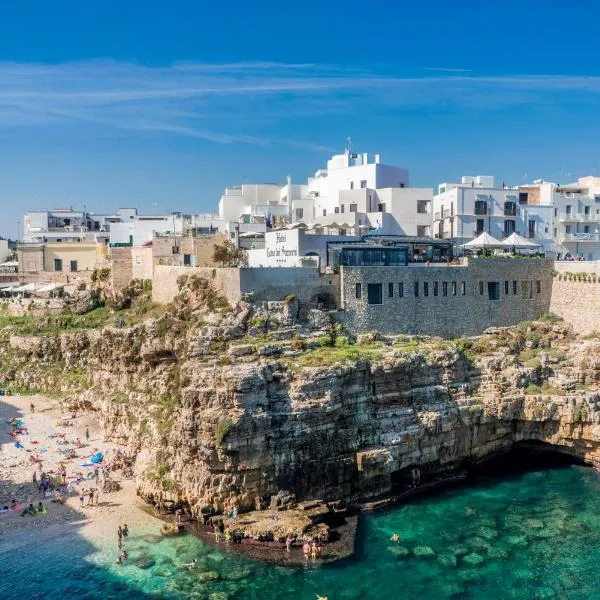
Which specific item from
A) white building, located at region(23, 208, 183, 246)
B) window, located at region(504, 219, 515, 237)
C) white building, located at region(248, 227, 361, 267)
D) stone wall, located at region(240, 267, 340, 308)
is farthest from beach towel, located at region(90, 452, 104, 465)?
window, located at region(504, 219, 515, 237)

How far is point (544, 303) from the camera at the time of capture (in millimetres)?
43781

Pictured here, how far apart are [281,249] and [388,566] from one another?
21058 mm

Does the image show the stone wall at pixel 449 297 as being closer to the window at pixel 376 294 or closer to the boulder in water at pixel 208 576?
the window at pixel 376 294

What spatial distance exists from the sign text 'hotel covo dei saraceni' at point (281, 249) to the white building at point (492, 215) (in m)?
15.0

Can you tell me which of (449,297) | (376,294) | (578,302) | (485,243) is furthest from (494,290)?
(376,294)

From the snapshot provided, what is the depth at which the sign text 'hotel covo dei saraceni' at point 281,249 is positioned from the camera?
4094 cm

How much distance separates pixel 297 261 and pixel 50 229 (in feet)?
132

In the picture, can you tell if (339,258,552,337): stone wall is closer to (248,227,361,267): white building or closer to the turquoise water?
(248,227,361,267): white building

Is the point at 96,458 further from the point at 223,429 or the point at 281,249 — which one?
the point at 281,249

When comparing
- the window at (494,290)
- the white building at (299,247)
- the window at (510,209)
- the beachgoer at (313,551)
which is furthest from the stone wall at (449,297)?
the beachgoer at (313,551)

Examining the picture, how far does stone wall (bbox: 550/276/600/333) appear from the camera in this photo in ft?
134

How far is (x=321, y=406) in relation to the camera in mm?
30938

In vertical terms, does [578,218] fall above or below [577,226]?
above

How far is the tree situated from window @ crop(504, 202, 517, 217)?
825 inches
